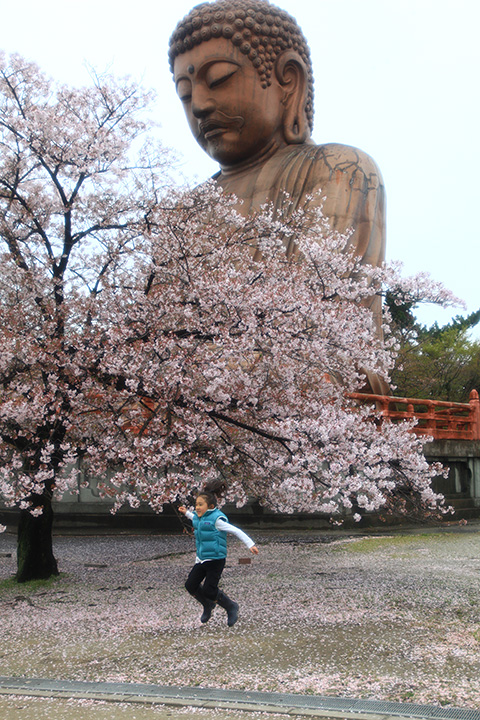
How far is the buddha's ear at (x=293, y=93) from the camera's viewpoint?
17.8 m

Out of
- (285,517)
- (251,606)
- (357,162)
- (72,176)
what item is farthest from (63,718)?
(357,162)

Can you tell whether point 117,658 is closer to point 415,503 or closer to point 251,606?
point 251,606

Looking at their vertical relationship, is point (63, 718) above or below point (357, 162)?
below

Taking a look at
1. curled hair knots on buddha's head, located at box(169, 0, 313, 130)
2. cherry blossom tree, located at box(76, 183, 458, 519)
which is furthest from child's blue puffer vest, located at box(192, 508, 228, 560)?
curled hair knots on buddha's head, located at box(169, 0, 313, 130)

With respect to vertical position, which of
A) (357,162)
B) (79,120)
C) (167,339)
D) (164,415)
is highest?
(357,162)

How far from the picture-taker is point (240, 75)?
17.2 m

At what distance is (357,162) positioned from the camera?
17.0m

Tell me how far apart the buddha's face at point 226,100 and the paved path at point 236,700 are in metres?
15.1

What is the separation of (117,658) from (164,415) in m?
2.86

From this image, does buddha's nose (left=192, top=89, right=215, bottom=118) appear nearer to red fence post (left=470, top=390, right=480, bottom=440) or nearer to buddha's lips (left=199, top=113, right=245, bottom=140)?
buddha's lips (left=199, top=113, right=245, bottom=140)

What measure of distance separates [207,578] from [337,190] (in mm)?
12418

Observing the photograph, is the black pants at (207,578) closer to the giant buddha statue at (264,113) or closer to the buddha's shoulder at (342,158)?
the giant buddha statue at (264,113)

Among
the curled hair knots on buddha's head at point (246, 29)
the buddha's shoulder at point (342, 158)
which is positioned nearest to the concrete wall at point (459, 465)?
the buddha's shoulder at point (342, 158)

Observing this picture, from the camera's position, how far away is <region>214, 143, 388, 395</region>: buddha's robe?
53.6 ft
